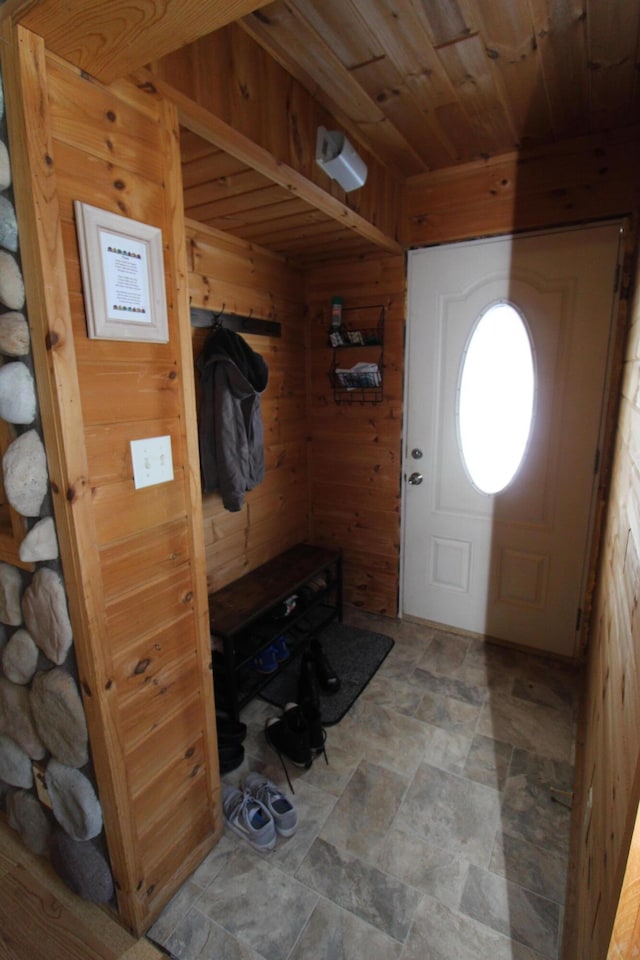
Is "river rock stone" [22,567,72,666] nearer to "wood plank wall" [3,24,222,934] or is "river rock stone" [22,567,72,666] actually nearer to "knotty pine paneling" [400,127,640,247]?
"wood plank wall" [3,24,222,934]

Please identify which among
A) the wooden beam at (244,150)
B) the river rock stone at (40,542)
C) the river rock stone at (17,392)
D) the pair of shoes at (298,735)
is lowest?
the pair of shoes at (298,735)

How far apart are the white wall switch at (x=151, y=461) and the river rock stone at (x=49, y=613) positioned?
1.01 feet

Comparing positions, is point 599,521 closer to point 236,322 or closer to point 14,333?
point 236,322

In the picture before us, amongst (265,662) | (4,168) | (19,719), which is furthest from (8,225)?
(265,662)

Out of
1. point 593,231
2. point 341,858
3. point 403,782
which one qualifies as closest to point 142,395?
point 341,858

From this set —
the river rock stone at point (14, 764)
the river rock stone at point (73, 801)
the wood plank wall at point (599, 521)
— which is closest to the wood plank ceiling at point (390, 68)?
the wood plank wall at point (599, 521)

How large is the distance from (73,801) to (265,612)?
1062 mm

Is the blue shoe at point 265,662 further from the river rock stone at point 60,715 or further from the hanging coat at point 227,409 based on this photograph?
the river rock stone at point 60,715

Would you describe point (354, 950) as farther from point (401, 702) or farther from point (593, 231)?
point (593, 231)

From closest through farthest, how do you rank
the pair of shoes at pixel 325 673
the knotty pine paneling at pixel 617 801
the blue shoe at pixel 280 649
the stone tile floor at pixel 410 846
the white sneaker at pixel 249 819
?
the knotty pine paneling at pixel 617 801, the stone tile floor at pixel 410 846, the white sneaker at pixel 249 819, the pair of shoes at pixel 325 673, the blue shoe at pixel 280 649

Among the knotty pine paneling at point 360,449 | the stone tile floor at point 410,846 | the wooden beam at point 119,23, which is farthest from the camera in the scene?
the knotty pine paneling at point 360,449

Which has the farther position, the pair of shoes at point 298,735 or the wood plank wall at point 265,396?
the wood plank wall at point 265,396

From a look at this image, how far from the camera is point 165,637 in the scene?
1326 millimetres

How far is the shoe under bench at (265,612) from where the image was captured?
2029 millimetres
